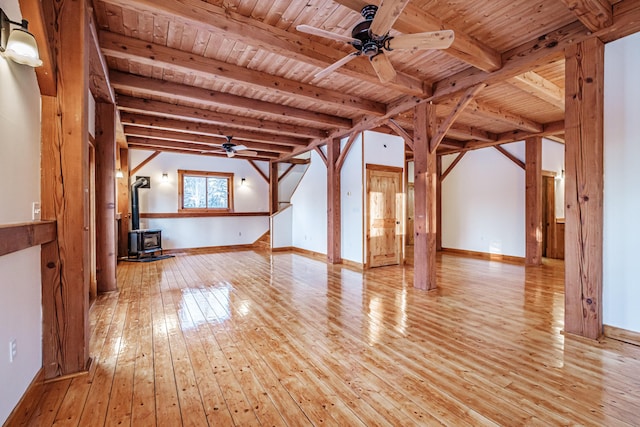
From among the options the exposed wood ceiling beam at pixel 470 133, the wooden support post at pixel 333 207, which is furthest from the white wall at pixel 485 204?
the wooden support post at pixel 333 207

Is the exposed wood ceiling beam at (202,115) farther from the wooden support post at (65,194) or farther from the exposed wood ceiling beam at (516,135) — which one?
the exposed wood ceiling beam at (516,135)

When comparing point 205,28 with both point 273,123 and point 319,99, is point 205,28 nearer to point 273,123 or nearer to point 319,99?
point 319,99

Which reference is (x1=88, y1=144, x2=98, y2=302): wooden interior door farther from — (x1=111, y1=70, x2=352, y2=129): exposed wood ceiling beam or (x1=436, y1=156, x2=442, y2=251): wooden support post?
(x1=436, y1=156, x2=442, y2=251): wooden support post

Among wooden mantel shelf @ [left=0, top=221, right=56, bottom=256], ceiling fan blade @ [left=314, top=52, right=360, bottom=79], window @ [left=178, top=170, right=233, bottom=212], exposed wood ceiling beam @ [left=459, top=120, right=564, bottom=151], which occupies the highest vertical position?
exposed wood ceiling beam @ [left=459, top=120, right=564, bottom=151]

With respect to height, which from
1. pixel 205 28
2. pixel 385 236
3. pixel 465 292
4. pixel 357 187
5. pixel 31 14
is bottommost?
pixel 465 292

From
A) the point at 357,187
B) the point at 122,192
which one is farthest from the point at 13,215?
the point at 122,192

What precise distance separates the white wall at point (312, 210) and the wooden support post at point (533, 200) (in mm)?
4654

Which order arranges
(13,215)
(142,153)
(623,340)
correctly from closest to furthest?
(13,215)
(623,340)
(142,153)

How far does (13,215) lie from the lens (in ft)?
5.65

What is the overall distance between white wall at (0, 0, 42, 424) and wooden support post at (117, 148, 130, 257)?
650cm

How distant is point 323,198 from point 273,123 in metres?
2.31

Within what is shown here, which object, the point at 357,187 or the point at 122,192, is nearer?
the point at 357,187

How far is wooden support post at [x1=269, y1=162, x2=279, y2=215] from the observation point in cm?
1003

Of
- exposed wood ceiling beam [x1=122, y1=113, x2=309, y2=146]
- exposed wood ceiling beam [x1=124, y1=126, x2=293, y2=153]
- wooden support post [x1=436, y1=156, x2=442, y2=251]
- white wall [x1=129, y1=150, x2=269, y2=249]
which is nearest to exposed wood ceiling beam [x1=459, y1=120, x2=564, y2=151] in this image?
wooden support post [x1=436, y1=156, x2=442, y2=251]
